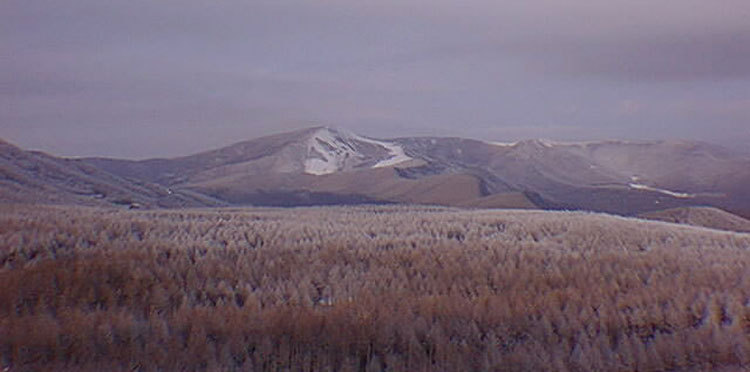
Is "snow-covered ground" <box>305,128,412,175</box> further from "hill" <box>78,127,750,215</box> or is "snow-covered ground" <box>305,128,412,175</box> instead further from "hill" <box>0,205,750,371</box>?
"hill" <box>0,205,750,371</box>

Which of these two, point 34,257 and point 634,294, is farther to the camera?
point 34,257

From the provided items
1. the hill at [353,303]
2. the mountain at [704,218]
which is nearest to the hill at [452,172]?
the mountain at [704,218]

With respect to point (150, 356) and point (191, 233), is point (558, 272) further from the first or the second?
point (191, 233)

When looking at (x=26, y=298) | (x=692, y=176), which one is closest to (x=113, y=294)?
(x=26, y=298)

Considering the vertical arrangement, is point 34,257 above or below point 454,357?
above

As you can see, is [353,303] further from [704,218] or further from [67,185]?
[704,218]

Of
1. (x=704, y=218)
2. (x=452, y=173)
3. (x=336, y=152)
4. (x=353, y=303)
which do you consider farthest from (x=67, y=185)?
(x=336, y=152)
